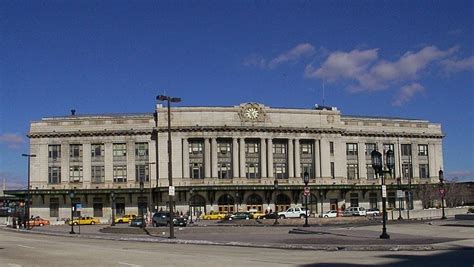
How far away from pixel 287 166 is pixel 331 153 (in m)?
9.02

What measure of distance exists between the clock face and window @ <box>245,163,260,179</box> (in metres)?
8.48

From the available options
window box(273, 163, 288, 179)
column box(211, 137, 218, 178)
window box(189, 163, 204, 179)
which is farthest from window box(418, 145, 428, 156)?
window box(189, 163, 204, 179)

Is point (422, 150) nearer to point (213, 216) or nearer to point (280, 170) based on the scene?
point (280, 170)

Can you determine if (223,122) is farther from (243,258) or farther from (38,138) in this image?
(243,258)

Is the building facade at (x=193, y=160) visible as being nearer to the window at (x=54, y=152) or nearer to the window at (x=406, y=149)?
the window at (x=54, y=152)

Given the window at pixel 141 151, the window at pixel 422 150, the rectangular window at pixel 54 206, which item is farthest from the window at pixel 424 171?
the rectangular window at pixel 54 206

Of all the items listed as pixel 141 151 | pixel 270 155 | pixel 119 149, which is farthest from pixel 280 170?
pixel 119 149

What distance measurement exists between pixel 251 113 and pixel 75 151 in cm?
3247

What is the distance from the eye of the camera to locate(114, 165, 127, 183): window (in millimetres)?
109875

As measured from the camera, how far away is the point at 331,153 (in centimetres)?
11412

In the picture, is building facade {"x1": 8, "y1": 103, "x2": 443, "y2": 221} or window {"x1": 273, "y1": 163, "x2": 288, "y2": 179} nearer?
building facade {"x1": 8, "y1": 103, "x2": 443, "y2": 221}

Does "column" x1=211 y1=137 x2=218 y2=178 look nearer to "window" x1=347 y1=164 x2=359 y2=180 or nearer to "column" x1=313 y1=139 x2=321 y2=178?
"column" x1=313 y1=139 x2=321 y2=178

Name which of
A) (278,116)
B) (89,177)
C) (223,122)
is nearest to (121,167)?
(89,177)

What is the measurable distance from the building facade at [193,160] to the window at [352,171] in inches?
116
